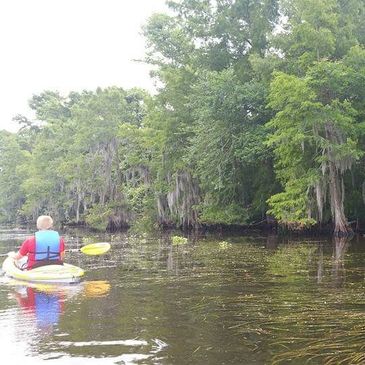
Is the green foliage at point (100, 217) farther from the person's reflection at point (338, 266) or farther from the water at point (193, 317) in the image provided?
the water at point (193, 317)

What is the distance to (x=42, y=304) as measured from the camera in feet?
25.6

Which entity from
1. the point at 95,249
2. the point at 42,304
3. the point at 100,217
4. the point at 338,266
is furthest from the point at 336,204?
the point at 100,217

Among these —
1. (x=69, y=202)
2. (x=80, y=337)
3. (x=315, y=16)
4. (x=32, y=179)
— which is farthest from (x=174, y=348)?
(x=32, y=179)

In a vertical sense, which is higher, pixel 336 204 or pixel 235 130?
pixel 235 130

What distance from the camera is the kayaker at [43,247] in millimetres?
9914

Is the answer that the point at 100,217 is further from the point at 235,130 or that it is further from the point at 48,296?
the point at 48,296

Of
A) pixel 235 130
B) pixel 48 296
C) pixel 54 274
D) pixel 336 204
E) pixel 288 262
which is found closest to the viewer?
pixel 48 296

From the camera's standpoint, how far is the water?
476 centimetres

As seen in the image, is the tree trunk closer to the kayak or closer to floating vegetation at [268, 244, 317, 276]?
floating vegetation at [268, 244, 317, 276]

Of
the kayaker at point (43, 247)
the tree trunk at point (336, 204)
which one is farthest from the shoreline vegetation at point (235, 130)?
the kayaker at point (43, 247)

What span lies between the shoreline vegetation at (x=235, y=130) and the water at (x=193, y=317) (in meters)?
10.5

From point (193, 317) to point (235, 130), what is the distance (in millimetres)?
20455

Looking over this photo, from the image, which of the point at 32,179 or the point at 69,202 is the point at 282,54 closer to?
the point at 69,202

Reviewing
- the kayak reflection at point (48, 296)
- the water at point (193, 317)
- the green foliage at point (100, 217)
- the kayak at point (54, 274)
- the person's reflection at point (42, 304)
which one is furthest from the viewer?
the green foliage at point (100, 217)
